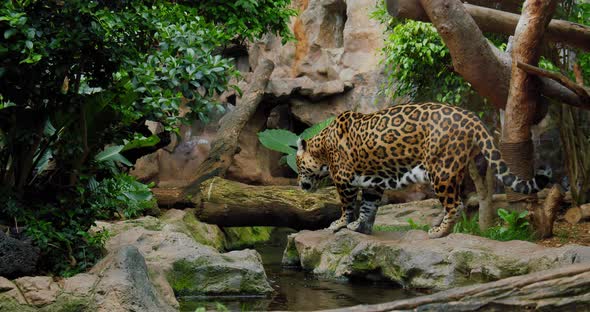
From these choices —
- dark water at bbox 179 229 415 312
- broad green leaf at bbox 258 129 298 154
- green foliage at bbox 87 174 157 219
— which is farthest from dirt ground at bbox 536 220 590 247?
broad green leaf at bbox 258 129 298 154

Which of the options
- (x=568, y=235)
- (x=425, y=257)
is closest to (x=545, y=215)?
(x=568, y=235)

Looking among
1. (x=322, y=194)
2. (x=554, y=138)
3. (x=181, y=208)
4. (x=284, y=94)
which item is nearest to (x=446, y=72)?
(x=322, y=194)

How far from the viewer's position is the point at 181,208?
434 inches

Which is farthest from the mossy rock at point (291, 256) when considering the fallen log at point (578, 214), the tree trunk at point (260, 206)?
the fallen log at point (578, 214)

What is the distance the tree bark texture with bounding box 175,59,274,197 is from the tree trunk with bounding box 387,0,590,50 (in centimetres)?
478

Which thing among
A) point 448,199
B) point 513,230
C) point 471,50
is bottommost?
point 513,230

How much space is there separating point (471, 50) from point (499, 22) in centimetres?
99

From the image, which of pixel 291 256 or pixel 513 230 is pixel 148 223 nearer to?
pixel 291 256

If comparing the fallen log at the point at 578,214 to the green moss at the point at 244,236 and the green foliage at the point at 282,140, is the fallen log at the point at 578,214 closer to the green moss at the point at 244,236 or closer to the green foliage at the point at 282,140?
the green moss at the point at 244,236

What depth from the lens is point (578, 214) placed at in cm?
1009

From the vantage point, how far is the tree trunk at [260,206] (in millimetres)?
10688

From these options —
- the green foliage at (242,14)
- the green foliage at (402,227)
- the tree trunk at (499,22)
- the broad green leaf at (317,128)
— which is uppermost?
the green foliage at (242,14)

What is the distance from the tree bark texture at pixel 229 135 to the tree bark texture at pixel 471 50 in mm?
4876

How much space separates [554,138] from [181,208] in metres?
7.83
